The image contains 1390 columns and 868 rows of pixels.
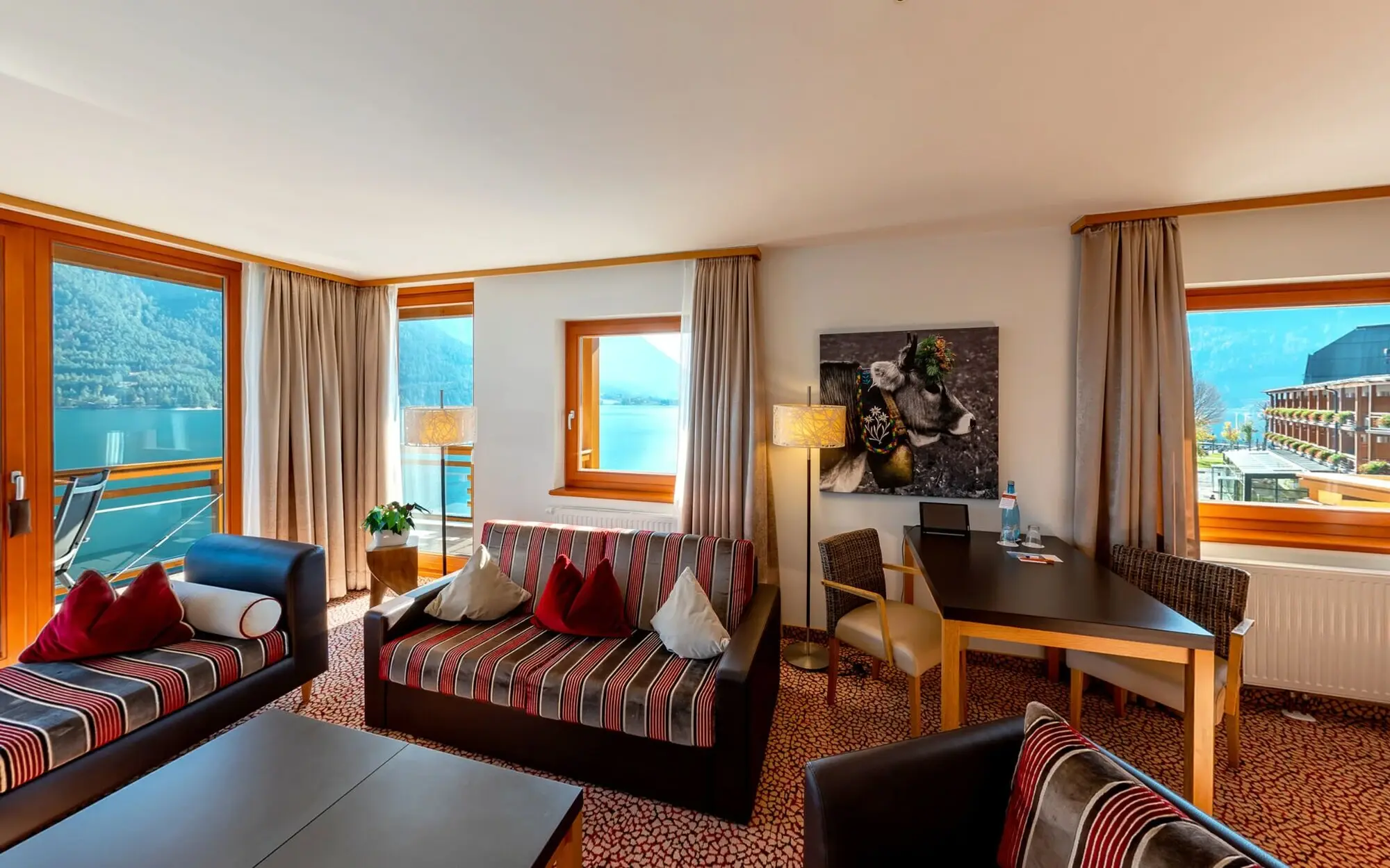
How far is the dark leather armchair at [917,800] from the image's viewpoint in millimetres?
1100

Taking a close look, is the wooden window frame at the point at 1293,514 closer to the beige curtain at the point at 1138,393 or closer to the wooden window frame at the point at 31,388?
the beige curtain at the point at 1138,393

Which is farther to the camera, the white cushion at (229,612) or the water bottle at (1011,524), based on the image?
the water bottle at (1011,524)

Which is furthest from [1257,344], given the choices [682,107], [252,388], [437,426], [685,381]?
[252,388]

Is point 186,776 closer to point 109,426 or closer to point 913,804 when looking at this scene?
point 913,804

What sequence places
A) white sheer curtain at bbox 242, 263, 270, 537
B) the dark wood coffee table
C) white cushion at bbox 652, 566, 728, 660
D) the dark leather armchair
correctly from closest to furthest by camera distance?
the dark leather armchair < the dark wood coffee table < white cushion at bbox 652, 566, 728, 660 < white sheer curtain at bbox 242, 263, 270, 537

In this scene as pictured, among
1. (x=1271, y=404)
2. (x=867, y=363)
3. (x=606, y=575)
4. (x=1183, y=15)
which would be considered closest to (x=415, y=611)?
(x=606, y=575)

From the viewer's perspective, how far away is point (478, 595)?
2.57 m

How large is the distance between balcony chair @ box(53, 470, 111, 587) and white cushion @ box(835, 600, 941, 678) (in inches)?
163

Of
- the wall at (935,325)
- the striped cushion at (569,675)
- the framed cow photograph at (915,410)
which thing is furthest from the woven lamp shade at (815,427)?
the striped cushion at (569,675)

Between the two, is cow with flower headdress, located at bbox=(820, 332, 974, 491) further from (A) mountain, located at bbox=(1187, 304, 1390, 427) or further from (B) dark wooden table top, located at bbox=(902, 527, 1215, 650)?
(A) mountain, located at bbox=(1187, 304, 1390, 427)

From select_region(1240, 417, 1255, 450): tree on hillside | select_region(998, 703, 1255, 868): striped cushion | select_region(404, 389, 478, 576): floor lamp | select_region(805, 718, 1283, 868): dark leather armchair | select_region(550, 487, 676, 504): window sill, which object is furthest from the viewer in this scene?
select_region(550, 487, 676, 504): window sill

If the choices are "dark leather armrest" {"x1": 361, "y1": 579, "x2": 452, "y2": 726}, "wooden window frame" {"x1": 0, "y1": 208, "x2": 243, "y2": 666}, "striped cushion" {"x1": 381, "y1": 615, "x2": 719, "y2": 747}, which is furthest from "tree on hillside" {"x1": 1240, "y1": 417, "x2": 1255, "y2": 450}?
"wooden window frame" {"x1": 0, "y1": 208, "x2": 243, "y2": 666}

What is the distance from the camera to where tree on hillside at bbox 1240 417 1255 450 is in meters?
2.87

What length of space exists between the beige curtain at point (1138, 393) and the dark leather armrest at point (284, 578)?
12.9 feet
